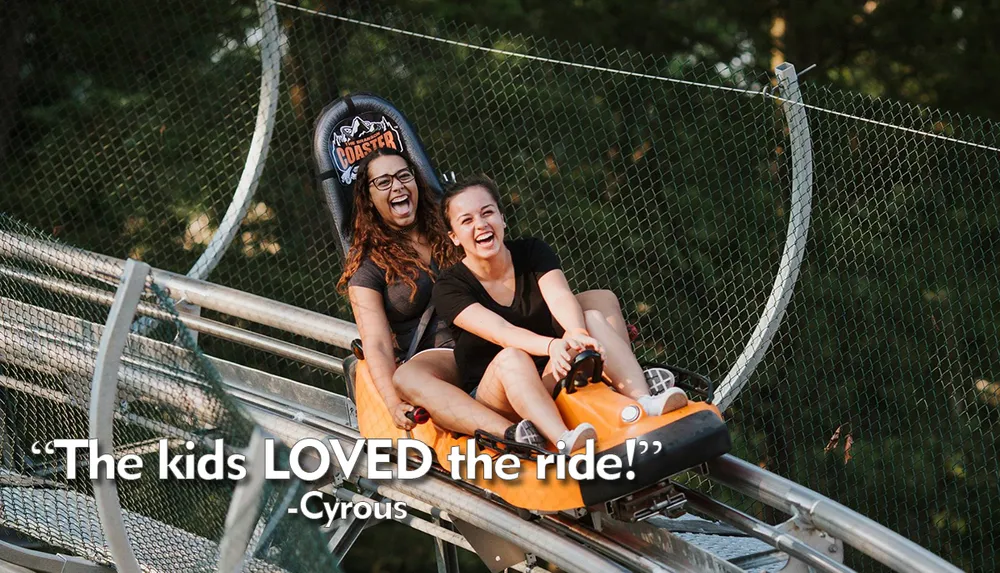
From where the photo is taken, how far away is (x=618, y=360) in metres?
3.68

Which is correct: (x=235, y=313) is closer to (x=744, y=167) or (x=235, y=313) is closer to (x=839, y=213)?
(x=839, y=213)

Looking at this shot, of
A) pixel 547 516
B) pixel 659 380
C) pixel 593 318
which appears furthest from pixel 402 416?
pixel 659 380

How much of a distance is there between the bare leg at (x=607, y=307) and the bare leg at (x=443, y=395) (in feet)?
1.44

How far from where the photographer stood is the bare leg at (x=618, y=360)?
364 centimetres

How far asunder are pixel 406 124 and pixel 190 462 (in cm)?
213

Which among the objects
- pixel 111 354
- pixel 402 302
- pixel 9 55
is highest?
pixel 9 55

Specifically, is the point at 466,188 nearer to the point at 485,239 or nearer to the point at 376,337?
the point at 485,239

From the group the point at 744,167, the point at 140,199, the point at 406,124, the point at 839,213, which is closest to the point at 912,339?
the point at 839,213

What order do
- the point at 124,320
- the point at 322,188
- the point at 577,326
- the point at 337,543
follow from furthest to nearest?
1. the point at 322,188
2. the point at 337,543
3. the point at 577,326
4. the point at 124,320

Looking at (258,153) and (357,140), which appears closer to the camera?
(357,140)

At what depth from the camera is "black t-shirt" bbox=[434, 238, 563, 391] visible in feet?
12.5

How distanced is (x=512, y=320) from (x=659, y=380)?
1.49 ft

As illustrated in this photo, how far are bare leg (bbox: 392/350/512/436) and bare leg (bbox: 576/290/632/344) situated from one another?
0.44 metres

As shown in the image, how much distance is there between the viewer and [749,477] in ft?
12.1
